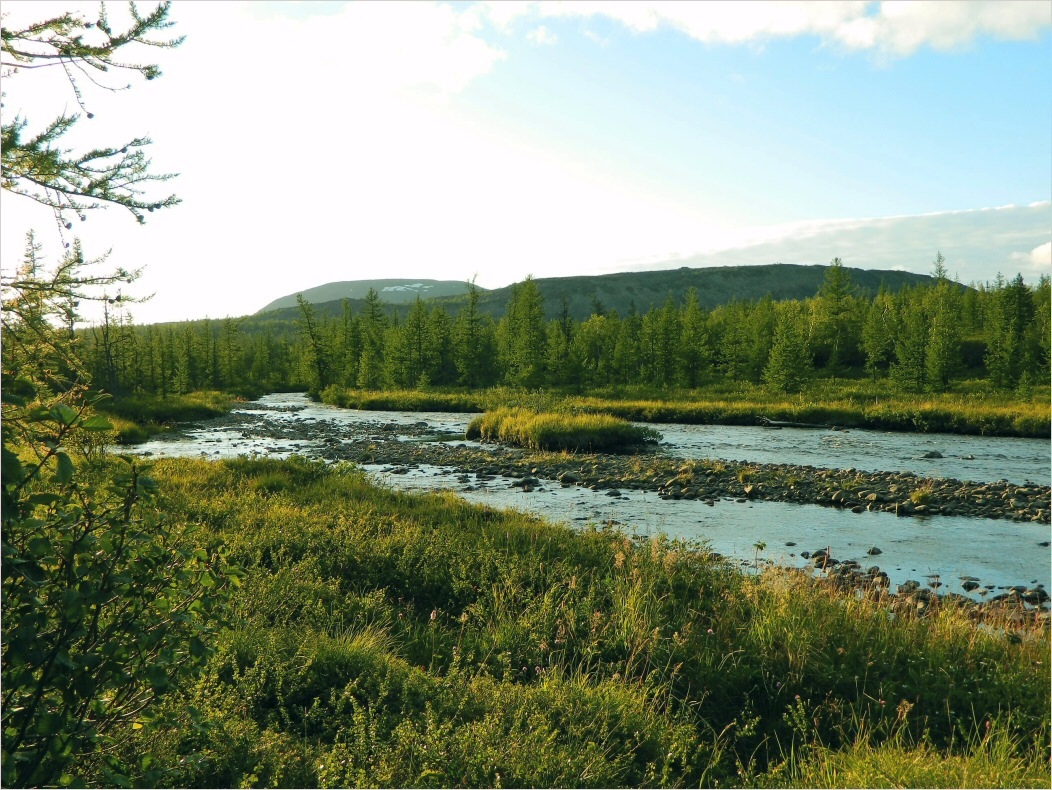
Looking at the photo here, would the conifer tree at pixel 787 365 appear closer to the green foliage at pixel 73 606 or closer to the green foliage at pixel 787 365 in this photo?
the green foliage at pixel 787 365

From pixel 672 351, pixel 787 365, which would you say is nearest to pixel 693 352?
pixel 672 351

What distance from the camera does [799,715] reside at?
5.27 meters

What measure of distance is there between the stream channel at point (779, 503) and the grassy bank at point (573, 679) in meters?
2.46

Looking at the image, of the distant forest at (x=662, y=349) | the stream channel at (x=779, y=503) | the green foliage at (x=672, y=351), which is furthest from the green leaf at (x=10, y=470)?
the distant forest at (x=662, y=349)

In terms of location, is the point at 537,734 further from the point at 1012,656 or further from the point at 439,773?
the point at 1012,656

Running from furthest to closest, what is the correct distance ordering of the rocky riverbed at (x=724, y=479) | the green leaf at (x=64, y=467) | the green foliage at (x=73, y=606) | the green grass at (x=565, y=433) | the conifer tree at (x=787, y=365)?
the conifer tree at (x=787, y=365) → the green grass at (x=565, y=433) → the rocky riverbed at (x=724, y=479) → the green foliage at (x=73, y=606) → the green leaf at (x=64, y=467)

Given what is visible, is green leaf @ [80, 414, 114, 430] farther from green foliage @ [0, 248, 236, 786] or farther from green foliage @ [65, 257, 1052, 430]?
green foliage @ [65, 257, 1052, 430]

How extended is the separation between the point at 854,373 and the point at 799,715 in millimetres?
63774

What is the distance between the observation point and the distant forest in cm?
5034

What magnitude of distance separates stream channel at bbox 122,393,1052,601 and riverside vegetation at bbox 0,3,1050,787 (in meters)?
2.67

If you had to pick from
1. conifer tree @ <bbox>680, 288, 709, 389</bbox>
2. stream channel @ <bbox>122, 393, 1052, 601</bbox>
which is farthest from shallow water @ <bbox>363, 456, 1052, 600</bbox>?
conifer tree @ <bbox>680, 288, 709, 389</bbox>

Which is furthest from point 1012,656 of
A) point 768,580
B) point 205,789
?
point 205,789

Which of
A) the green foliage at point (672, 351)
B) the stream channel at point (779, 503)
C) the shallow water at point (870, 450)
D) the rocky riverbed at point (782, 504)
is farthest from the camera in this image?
the green foliage at point (672, 351)

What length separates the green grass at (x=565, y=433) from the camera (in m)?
26.4
